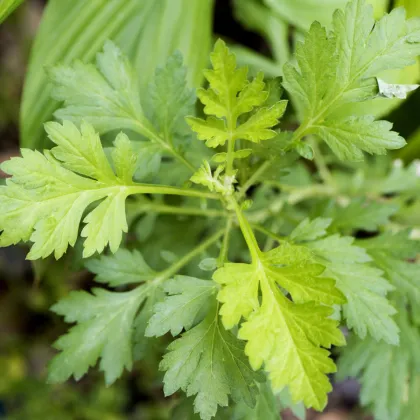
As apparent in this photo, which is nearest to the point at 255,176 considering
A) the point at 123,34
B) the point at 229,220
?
the point at 229,220

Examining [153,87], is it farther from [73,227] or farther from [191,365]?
[191,365]

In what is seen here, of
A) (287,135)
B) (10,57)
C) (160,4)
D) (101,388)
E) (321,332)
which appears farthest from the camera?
(10,57)

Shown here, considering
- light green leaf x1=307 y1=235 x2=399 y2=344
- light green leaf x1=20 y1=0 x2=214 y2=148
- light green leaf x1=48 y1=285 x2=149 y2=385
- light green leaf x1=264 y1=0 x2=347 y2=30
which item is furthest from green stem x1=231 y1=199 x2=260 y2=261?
light green leaf x1=264 y1=0 x2=347 y2=30

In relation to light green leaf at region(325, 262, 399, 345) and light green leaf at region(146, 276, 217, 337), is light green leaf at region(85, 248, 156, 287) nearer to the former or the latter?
light green leaf at region(146, 276, 217, 337)

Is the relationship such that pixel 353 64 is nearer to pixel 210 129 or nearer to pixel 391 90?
pixel 391 90

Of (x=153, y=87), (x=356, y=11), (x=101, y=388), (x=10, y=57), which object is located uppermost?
(x=356, y=11)

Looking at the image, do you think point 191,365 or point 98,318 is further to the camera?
point 98,318

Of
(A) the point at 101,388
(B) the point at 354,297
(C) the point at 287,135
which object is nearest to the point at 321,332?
(B) the point at 354,297
